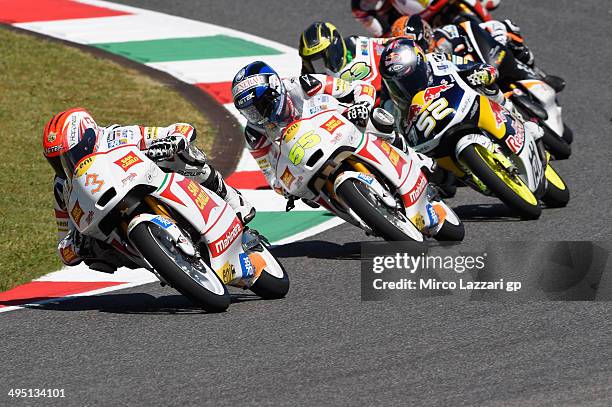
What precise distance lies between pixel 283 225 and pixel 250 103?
154 cm

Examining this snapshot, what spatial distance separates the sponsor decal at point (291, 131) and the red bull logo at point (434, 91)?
1.36 m

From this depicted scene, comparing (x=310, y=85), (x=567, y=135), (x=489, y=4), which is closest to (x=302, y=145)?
(x=310, y=85)

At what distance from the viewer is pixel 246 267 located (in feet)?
27.7

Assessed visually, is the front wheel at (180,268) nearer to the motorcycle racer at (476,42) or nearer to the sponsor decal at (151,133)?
the sponsor decal at (151,133)

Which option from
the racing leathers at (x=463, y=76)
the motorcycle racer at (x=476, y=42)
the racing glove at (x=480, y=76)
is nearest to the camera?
the racing leathers at (x=463, y=76)

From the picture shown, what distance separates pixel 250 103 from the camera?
30.8 feet

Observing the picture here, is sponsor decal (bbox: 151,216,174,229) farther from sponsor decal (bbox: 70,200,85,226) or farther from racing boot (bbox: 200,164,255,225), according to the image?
racing boot (bbox: 200,164,255,225)

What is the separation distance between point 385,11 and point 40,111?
345 centimetres

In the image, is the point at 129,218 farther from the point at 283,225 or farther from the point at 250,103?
the point at 283,225

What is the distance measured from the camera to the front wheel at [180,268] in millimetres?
7777

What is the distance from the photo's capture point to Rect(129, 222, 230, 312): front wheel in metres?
7.78

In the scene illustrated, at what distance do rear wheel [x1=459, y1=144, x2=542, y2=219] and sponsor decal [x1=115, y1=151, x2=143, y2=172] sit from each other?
2.89 metres

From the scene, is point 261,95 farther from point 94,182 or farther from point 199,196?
point 94,182

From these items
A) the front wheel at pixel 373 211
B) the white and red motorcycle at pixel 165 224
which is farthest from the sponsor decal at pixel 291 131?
the white and red motorcycle at pixel 165 224
